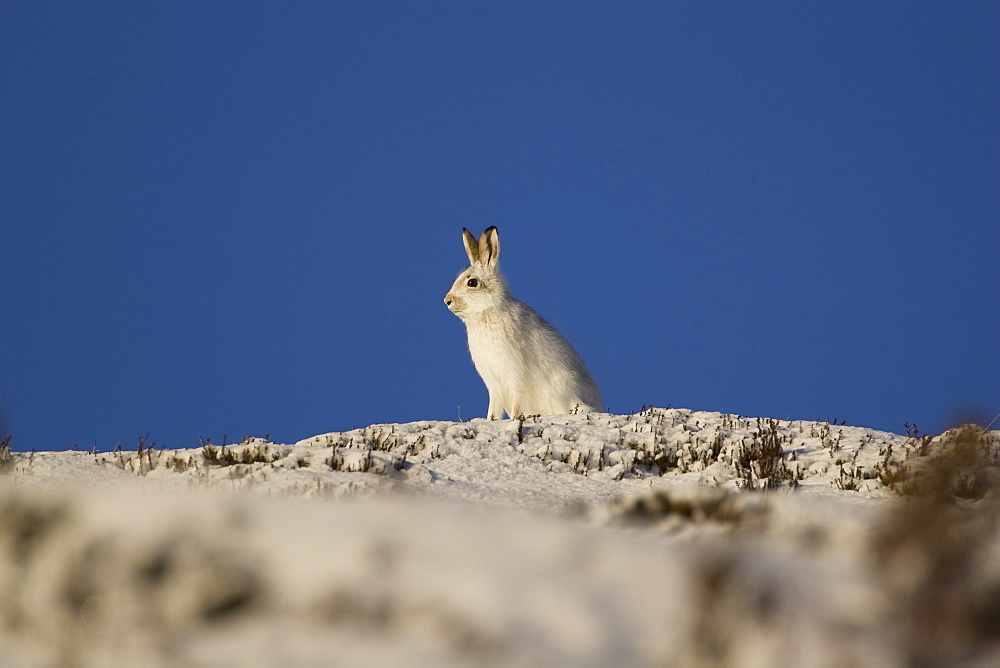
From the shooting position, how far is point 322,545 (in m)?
2.60

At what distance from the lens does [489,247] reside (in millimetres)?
13672

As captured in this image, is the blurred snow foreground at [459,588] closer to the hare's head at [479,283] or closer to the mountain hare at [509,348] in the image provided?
the mountain hare at [509,348]

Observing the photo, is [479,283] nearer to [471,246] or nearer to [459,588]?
[471,246]

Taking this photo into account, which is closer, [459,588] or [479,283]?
[459,588]

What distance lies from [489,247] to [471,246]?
31 centimetres

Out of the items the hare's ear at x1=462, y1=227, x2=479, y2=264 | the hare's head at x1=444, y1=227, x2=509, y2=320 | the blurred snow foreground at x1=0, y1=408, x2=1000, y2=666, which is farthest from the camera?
the hare's ear at x1=462, y1=227, x2=479, y2=264

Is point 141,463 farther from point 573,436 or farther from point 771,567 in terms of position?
point 771,567

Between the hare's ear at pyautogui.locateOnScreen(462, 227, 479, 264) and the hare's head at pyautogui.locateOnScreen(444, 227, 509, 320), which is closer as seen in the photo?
the hare's head at pyautogui.locateOnScreen(444, 227, 509, 320)

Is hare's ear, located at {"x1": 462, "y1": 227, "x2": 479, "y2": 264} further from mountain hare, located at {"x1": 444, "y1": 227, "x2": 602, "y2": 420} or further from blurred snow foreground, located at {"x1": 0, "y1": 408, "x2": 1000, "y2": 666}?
blurred snow foreground, located at {"x1": 0, "y1": 408, "x2": 1000, "y2": 666}

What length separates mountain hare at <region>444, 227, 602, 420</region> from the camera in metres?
13.2

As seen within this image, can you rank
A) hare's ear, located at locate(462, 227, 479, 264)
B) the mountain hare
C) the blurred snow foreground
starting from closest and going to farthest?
the blurred snow foreground, the mountain hare, hare's ear, located at locate(462, 227, 479, 264)

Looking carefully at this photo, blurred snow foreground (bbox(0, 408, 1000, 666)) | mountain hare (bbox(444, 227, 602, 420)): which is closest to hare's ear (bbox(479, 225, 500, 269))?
mountain hare (bbox(444, 227, 602, 420))

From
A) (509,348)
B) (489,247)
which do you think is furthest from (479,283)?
(509,348)

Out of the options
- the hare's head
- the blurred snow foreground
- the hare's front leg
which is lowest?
the blurred snow foreground
